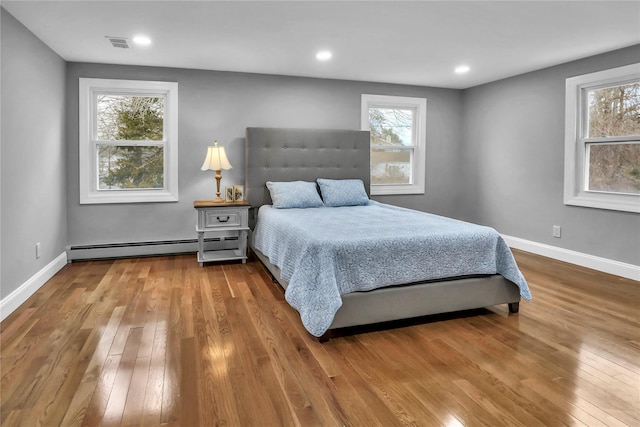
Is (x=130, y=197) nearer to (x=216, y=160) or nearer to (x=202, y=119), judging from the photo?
(x=216, y=160)

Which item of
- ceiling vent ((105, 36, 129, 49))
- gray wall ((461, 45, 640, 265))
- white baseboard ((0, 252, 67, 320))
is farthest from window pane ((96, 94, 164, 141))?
gray wall ((461, 45, 640, 265))

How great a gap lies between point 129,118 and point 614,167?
5.31 metres

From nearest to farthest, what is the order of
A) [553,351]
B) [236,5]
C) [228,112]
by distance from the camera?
1. [553,351]
2. [236,5]
3. [228,112]

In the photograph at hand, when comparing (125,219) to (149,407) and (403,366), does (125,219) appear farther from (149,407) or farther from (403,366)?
(403,366)

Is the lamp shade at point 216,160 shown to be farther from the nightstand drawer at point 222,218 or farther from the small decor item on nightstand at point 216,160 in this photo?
the nightstand drawer at point 222,218

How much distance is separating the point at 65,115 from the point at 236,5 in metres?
2.67

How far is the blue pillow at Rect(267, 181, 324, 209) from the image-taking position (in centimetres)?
459

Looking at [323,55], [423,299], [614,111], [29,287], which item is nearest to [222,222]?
[29,287]

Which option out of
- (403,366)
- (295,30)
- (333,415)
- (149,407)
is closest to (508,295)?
(403,366)

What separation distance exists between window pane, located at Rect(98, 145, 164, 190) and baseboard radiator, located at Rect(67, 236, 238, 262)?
68 centimetres

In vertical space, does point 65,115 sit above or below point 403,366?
above

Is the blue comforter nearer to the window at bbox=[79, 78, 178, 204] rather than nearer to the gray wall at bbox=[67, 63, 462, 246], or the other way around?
the gray wall at bbox=[67, 63, 462, 246]

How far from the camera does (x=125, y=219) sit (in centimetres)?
479

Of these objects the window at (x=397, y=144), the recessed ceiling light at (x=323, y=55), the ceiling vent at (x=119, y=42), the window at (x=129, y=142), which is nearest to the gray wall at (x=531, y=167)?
the window at (x=397, y=144)
